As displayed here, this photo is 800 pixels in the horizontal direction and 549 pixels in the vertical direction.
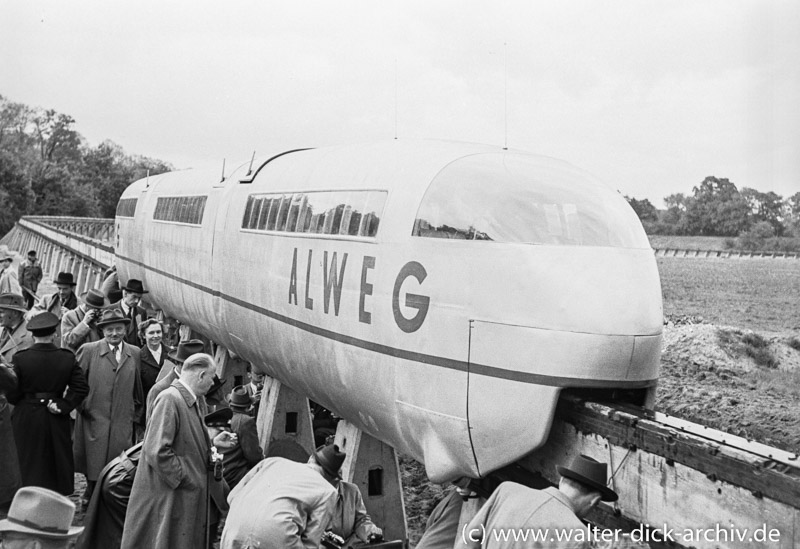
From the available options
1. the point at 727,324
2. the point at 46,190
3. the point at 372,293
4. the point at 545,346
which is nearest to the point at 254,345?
the point at 372,293

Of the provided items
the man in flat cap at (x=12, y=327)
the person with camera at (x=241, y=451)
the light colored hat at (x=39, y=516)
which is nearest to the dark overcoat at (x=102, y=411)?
the man in flat cap at (x=12, y=327)

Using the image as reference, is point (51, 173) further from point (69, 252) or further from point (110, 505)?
point (110, 505)

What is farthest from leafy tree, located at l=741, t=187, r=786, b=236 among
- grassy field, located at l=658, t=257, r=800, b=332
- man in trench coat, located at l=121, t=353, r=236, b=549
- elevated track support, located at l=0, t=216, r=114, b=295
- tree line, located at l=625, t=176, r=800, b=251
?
man in trench coat, located at l=121, t=353, r=236, b=549

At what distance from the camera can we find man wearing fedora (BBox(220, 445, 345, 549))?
4453 millimetres

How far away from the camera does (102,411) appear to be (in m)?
8.08

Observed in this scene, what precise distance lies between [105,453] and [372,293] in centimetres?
342

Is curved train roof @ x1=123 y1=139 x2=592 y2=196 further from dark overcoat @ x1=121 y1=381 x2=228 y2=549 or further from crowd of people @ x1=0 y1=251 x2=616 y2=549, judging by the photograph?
dark overcoat @ x1=121 y1=381 x2=228 y2=549

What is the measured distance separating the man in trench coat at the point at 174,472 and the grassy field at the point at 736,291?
1645 centimetres

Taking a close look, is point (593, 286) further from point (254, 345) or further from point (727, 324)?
point (727, 324)

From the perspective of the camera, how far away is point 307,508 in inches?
182

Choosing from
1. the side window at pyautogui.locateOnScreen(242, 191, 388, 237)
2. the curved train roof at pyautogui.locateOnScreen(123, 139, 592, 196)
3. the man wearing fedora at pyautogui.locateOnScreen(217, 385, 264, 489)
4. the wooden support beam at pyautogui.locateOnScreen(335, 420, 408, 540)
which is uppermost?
the curved train roof at pyautogui.locateOnScreen(123, 139, 592, 196)

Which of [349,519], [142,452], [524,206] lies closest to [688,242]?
[524,206]

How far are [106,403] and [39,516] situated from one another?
4.67 meters

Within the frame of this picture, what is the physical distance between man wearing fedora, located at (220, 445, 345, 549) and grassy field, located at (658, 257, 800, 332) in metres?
17.1
